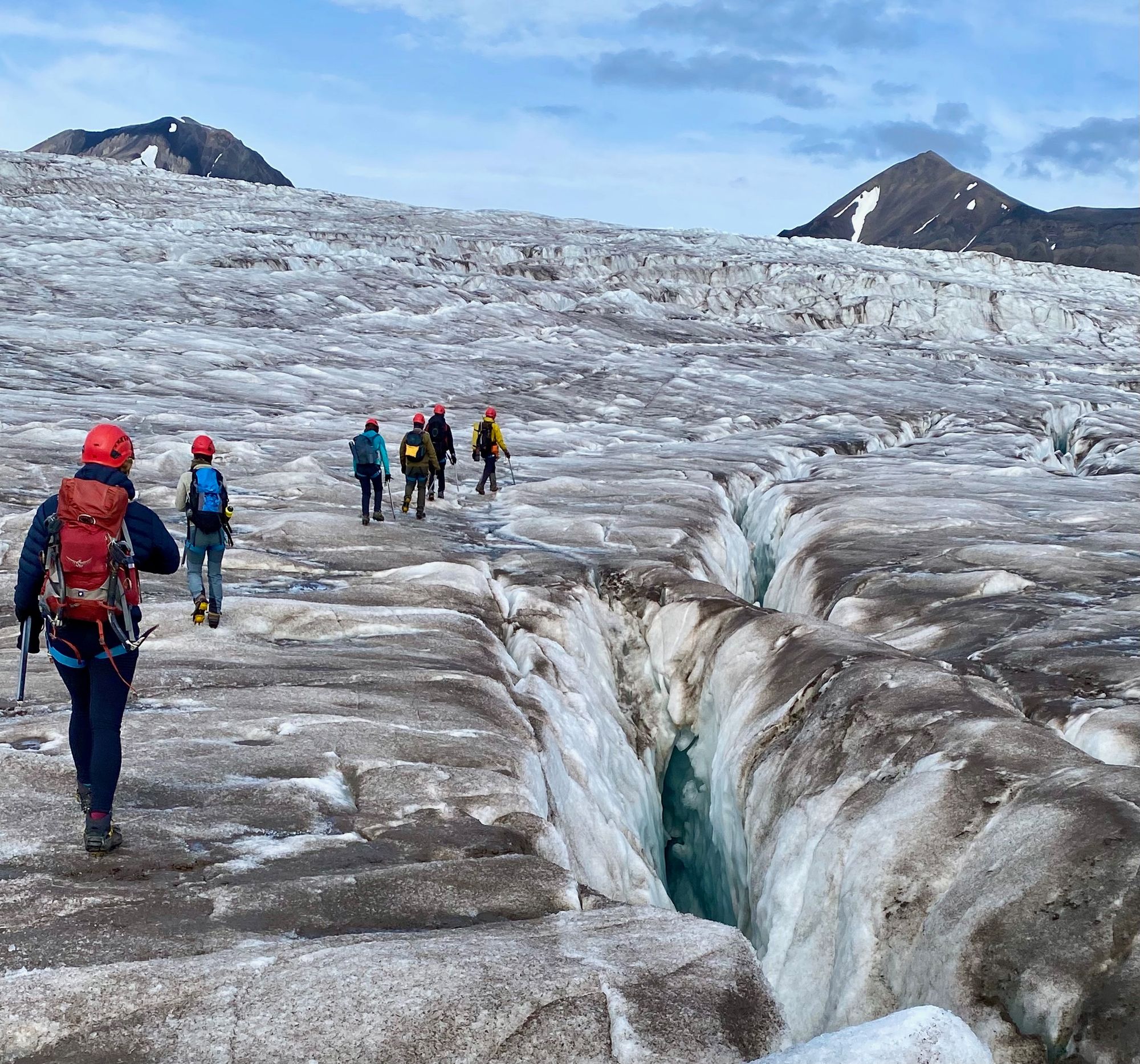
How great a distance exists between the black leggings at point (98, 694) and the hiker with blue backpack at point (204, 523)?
4837 millimetres

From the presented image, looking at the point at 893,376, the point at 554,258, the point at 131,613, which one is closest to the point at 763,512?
the point at 131,613

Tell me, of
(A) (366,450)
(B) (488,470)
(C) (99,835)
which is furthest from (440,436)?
(C) (99,835)

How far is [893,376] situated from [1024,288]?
29482 millimetres

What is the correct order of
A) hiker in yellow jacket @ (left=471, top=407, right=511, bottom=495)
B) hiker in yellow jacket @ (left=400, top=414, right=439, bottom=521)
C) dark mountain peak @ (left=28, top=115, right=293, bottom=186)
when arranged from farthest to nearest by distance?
dark mountain peak @ (left=28, top=115, right=293, bottom=186) → hiker in yellow jacket @ (left=471, top=407, right=511, bottom=495) → hiker in yellow jacket @ (left=400, top=414, right=439, bottom=521)

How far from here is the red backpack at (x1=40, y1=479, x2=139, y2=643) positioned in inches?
216

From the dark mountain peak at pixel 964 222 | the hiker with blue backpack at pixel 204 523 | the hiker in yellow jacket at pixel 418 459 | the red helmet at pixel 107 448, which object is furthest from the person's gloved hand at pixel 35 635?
the dark mountain peak at pixel 964 222

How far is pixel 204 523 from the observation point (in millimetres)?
10758

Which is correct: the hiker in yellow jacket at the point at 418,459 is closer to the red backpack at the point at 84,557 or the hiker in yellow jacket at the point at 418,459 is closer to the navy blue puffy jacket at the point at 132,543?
the navy blue puffy jacket at the point at 132,543

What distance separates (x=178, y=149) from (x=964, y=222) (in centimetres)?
9614

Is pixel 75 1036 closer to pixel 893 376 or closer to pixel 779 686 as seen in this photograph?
pixel 779 686

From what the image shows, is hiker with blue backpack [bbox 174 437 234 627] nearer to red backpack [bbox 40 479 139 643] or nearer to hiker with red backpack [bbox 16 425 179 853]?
hiker with red backpack [bbox 16 425 179 853]

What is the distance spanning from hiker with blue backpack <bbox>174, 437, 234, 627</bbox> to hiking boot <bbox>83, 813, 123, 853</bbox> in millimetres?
4971

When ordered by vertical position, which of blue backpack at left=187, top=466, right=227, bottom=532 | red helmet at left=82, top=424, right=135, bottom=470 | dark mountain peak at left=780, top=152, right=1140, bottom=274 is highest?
dark mountain peak at left=780, top=152, right=1140, bottom=274

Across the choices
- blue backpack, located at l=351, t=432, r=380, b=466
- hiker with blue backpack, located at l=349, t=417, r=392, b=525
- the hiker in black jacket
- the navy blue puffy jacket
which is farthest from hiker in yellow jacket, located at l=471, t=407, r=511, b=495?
the navy blue puffy jacket
